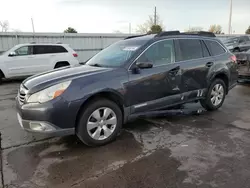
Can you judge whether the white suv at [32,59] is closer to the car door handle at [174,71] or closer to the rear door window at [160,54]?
the rear door window at [160,54]

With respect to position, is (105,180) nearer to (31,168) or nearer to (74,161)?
(74,161)

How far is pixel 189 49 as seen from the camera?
4898 millimetres

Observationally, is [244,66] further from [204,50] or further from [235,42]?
[235,42]

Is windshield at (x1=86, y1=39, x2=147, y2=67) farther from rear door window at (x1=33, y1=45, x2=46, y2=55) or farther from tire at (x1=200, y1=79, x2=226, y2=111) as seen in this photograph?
rear door window at (x1=33, y1=45, x2=46, y2=55)

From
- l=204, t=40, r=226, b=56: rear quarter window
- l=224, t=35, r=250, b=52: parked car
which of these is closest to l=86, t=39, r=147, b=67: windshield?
l=204, t=40, r=226, b=56: rear quarter window

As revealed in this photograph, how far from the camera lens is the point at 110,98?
381 centimetres

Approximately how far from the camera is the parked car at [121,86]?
3.34 m

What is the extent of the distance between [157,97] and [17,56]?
8.09m

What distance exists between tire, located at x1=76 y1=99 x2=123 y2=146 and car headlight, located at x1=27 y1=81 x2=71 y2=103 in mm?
453

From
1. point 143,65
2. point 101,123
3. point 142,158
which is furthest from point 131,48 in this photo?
point 142,158

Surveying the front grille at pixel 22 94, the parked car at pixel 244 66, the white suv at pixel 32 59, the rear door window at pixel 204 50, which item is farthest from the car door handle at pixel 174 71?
the white suv at pixel 32 59

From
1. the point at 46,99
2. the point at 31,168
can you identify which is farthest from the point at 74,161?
the point at 46,99

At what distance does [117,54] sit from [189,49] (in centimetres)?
158

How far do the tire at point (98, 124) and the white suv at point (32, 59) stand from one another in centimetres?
798
